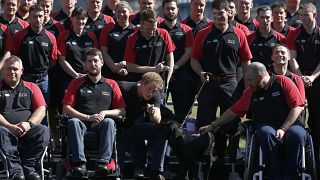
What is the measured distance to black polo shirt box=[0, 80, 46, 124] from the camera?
9.08m

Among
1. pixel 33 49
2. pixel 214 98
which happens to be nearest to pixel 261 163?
pixel 214 98

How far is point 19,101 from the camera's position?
9.15 m

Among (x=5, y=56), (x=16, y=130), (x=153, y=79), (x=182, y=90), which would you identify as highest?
(x=5, y=56)

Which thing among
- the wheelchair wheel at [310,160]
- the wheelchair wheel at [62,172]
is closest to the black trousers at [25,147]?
the wheelchair wheel at [62,172]

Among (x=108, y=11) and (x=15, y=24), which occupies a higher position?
(x=108, y=11)

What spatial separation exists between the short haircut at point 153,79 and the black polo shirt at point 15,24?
2034 mm

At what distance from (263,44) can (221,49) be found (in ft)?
2.06

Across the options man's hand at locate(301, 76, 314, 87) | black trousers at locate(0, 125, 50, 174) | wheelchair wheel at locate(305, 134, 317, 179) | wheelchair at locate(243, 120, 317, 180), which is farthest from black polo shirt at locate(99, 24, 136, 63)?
wheelchair wheel at locate(305, 134, 317, 179)

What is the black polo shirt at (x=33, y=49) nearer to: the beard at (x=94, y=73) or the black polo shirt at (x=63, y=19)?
the black polo shirt at (x=63, y=19)

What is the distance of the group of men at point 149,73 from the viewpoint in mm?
8805

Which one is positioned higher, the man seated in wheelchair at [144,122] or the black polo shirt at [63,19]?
the black polo shirt at [63,19]

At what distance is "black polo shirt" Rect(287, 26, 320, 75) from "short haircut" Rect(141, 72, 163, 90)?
6.32 feet

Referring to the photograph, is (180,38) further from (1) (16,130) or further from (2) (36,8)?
(1) (16,130)

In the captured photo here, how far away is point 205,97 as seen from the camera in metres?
9.84
